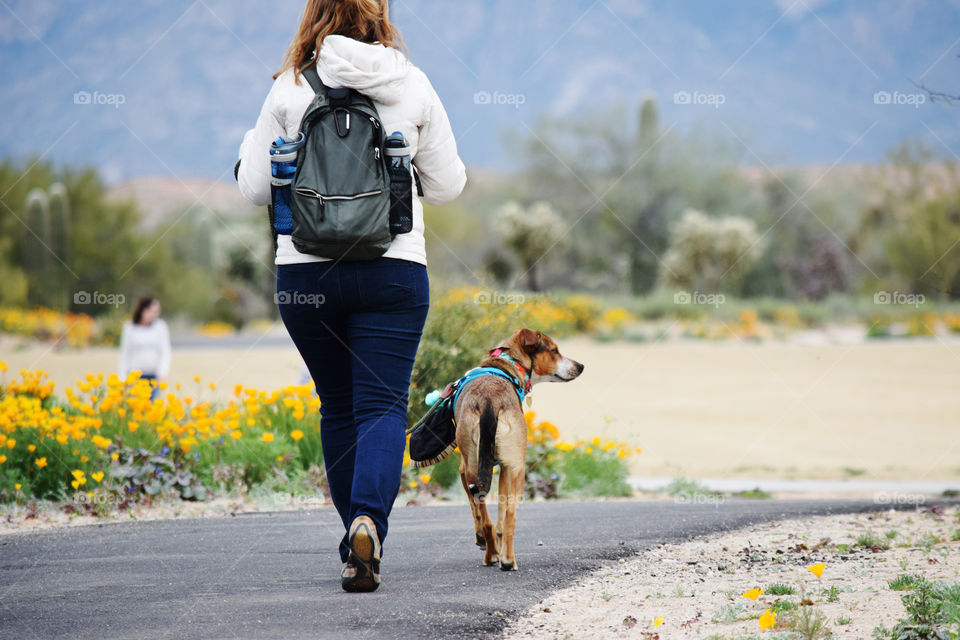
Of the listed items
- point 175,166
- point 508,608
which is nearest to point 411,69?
point 508,608

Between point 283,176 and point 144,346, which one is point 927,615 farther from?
point 144,346

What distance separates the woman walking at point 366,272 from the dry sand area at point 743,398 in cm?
501

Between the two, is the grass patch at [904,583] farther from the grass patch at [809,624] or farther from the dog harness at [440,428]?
the dog harness at [440,428]

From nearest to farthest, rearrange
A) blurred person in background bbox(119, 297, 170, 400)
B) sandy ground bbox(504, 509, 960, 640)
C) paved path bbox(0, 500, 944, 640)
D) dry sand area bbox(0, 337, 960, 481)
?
sandy ground bbox(504, 509, 960, 640)
paved path bbox(0, 500, 944, 640)
blurred person in background bbox(119, 297, 170, 400)
dry sand area bbox(0, 337, 960, 481)

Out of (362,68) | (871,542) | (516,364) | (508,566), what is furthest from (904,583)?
(362,68)

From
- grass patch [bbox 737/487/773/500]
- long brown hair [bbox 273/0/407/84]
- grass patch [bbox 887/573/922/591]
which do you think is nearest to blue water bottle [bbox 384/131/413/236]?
long brown hair [bbox 273/0/407/84]

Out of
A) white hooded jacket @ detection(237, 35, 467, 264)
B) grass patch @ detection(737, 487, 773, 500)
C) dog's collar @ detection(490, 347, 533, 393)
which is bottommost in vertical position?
grass patch @ detection(737, 487, 773, 500)

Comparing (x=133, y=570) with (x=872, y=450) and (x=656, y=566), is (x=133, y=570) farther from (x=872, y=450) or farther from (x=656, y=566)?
(x=872, y=450)

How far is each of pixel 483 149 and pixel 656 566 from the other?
177 meters

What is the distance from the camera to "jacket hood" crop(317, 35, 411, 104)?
3.83 metres

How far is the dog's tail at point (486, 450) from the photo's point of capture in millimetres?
4465

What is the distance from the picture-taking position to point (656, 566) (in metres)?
4.66

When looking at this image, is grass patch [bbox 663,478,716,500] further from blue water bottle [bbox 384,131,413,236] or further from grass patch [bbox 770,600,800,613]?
blue water bottle [bbox 384,131,413,236]

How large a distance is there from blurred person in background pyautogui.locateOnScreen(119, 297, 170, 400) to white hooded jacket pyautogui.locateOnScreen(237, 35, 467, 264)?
23.1ft
